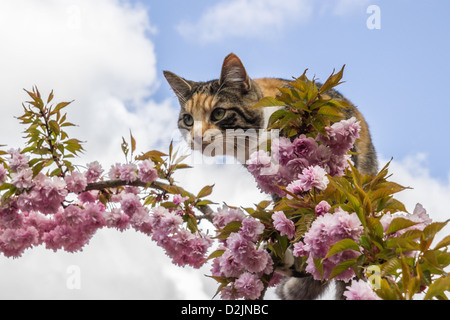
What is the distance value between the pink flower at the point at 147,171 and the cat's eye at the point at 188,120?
1.20 ft

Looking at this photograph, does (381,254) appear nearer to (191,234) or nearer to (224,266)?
(224,266)

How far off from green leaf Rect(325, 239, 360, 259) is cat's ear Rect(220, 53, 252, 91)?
110cm

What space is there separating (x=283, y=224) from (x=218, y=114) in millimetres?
952

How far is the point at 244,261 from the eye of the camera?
1.08 m

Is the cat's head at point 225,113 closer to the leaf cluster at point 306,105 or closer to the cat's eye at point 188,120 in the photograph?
the cat's eye at point 188,120

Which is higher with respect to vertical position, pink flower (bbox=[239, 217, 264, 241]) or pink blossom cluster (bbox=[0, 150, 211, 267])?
pink blossom cluster (bbox=[0, 150, 211, 267])

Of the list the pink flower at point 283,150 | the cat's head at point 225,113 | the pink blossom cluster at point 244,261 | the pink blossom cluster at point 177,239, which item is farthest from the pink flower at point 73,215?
the pink flower at point 283,150

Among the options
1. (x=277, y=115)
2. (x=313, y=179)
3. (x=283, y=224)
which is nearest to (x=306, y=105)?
(x=277, y=115)

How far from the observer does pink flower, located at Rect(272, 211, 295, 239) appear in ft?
3.29

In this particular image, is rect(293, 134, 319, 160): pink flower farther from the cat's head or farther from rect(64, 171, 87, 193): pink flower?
rect(64, 171, 87, 193): pink flower

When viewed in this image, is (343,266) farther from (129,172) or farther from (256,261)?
(129,172)

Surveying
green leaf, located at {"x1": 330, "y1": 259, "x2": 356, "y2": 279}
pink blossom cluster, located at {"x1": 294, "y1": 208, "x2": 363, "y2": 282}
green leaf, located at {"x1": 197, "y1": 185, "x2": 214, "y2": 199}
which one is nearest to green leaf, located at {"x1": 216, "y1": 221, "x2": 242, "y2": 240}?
pink blossom cluster, located at {"x1": 294, "y1": 208, "x2": 363, "y2": 282}
